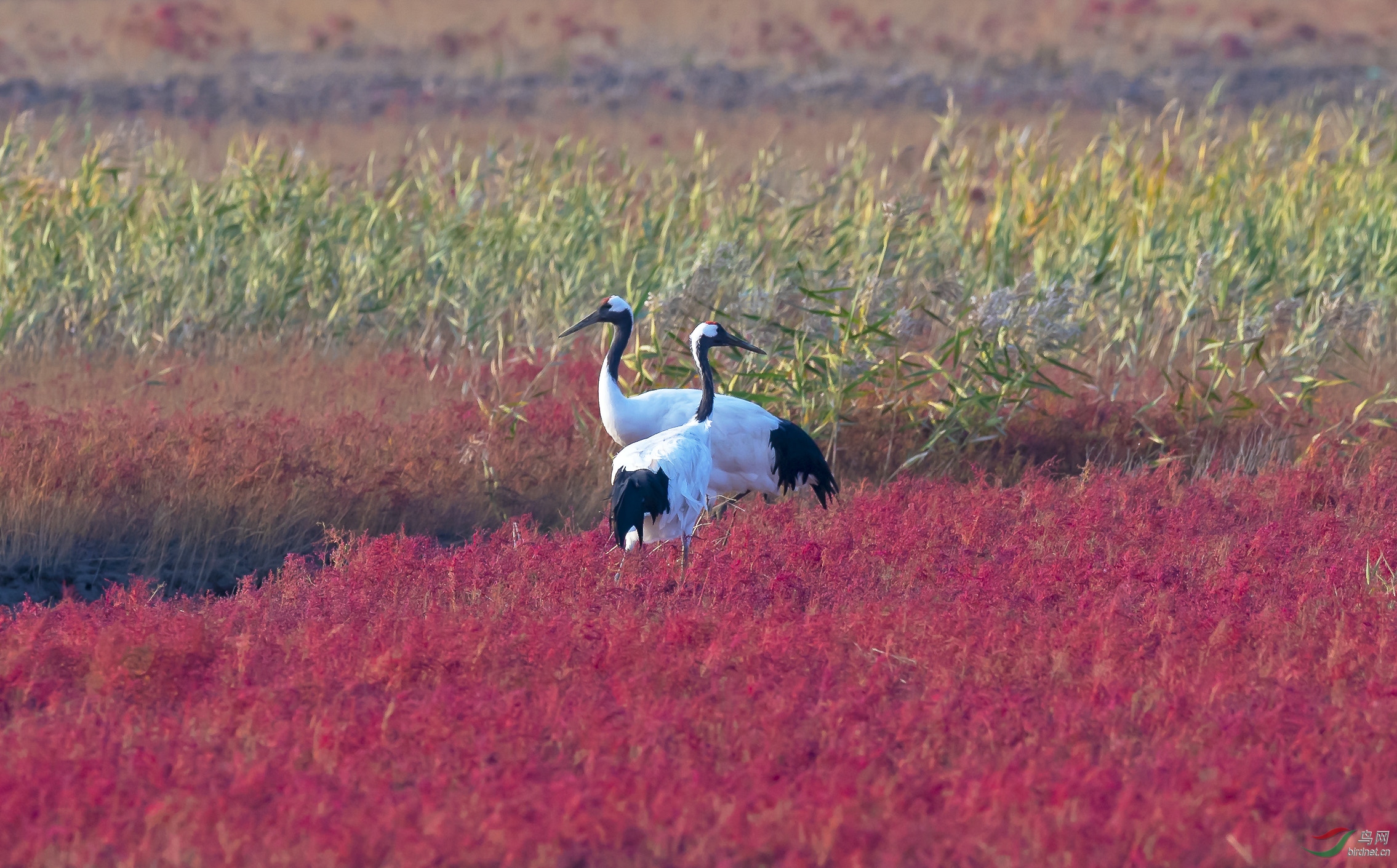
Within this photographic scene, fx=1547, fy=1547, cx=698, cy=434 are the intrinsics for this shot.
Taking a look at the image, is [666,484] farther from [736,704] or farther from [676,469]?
Answer: [736,704]

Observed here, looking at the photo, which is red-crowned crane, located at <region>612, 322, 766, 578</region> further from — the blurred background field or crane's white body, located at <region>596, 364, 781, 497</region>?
the blurred background field

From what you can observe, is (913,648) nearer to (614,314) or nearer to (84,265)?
(614,314)

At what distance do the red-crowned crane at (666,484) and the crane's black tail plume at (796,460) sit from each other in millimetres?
417

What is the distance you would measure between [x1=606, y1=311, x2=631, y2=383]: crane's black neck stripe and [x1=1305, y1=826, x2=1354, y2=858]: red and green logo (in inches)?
183

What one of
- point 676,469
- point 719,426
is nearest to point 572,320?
point 719,426

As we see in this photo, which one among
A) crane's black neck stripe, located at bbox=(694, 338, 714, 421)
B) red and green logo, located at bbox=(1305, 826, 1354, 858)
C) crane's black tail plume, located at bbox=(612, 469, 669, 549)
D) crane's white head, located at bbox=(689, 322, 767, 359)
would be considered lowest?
crane's black tail plume, located at bbox=(612, 469, 669, 549)

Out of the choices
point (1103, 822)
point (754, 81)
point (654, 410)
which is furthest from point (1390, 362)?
point (754, 81)

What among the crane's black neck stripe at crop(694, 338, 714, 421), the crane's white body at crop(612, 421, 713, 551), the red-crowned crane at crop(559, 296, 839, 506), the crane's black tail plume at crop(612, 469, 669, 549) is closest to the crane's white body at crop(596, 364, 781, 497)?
the red-crowned crane at crop(559, 296, 839, 506)

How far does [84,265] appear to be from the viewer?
11.5m

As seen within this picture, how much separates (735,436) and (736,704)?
2.99 meters

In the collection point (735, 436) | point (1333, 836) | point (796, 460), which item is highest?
point (1333, 836)

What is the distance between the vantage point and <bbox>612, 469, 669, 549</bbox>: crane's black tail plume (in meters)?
6.75

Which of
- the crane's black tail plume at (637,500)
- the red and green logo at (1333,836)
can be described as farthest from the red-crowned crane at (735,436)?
the red and green logo at (1333,836)

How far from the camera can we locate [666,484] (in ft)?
22.7
